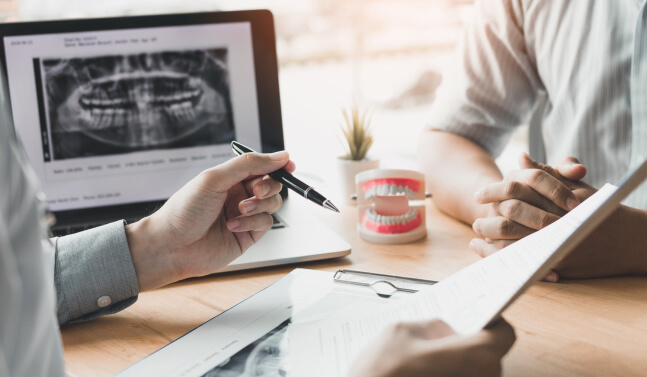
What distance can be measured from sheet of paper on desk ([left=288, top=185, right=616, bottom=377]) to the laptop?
0.45m

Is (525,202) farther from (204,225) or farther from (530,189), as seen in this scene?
(204,225)

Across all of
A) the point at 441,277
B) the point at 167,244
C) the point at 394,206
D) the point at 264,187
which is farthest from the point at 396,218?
the point at 167,244

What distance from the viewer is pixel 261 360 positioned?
62 cm

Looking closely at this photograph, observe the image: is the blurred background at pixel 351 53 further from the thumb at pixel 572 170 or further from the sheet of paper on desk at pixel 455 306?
the sheet of paper on desk at pixel 455 306

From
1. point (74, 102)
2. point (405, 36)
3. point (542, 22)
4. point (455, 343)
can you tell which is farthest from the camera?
point (405, 36)

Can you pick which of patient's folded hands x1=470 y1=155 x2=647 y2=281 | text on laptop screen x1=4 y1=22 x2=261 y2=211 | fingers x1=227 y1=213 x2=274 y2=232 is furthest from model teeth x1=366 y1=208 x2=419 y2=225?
text on laptop screen x1=4 y1=22 x2=261 y2=211

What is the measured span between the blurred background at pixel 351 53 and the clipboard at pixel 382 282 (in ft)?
2.99

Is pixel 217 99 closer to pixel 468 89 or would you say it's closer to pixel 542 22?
pixel 468 89

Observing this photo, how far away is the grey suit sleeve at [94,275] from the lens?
78 cm

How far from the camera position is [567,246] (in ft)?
1.66

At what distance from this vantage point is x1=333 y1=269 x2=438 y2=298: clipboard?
0.78 m

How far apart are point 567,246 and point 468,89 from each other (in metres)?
0.94

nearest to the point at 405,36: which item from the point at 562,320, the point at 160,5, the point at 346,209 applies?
the point at 160,5

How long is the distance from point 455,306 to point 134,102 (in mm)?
850
